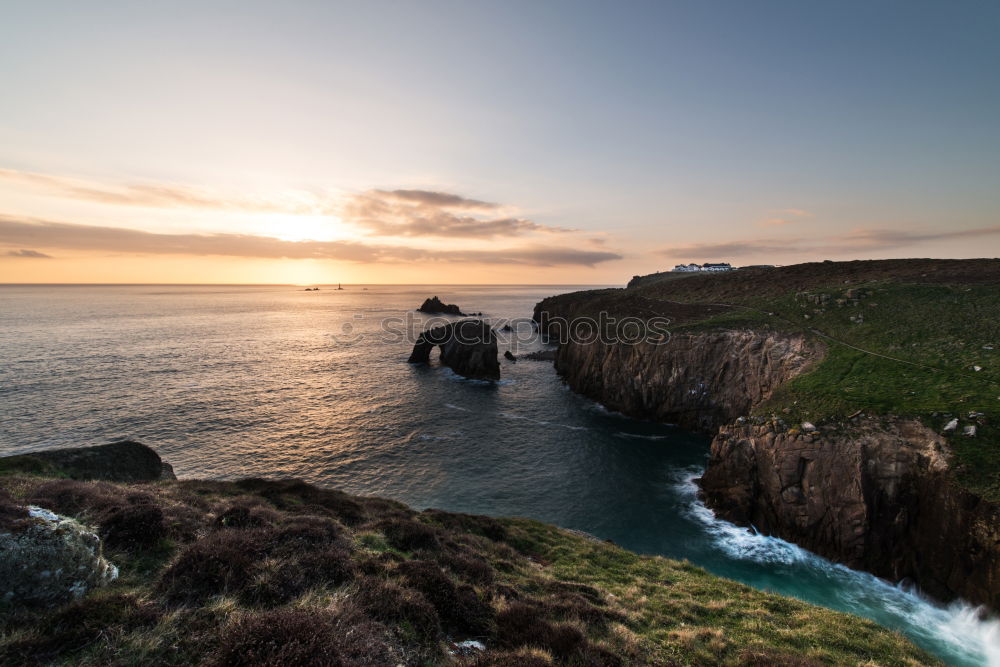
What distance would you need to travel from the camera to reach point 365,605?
868 cm

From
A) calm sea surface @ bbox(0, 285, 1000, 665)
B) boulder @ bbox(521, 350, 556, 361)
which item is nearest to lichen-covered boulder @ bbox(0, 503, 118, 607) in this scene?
calm sea surface @ bbox(0, 285, 1000, 665)

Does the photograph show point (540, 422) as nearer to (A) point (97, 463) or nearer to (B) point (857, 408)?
(B) point (857, 408)

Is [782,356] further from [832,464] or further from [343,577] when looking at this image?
[343,577]

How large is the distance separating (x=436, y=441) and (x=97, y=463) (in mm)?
25405

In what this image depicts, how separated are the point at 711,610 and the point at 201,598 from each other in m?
16.8

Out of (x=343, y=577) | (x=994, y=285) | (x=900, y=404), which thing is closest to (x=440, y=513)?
(x=343, y=577)

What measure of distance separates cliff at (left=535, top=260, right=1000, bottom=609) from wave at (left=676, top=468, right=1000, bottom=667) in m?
0.78

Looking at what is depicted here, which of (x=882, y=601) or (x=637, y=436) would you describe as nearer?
(x=882, y=601)

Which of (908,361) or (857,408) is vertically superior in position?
(908,361)

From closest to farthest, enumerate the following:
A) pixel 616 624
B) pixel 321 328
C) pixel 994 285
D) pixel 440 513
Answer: pixel 616 624, pixel 440 513, pixel 994 285, pixel 321 328

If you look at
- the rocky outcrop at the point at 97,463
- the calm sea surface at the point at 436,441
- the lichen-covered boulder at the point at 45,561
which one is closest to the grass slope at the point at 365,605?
the lichen-covered boulder at the point at 45,561

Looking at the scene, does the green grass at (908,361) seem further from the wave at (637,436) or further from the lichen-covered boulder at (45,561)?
the lichen-covered boulder at (45,561)

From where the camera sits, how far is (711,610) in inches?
573

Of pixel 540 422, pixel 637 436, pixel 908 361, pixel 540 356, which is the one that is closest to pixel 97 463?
pixel 540 422
